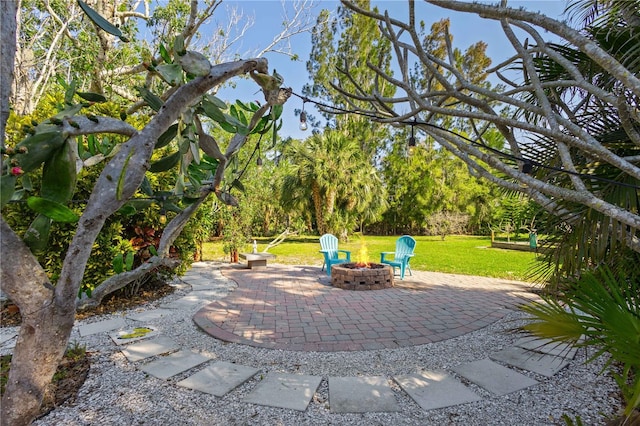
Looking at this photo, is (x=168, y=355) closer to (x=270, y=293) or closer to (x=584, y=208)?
(x=270, y=293)

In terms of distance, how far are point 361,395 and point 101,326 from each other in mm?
3348

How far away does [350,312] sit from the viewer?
15.5 ft

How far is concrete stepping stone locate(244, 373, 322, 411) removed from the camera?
2.37 m

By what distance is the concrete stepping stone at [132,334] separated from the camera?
3.48 meters

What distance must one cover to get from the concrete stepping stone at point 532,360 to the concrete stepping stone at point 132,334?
373cm

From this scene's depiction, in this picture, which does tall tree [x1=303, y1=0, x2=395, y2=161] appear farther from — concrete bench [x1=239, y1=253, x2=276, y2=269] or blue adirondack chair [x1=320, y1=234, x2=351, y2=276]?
blue adirondack chair [x1=320, y1=234, x2=351, y2=276]

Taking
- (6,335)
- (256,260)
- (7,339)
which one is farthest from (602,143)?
(256,260)

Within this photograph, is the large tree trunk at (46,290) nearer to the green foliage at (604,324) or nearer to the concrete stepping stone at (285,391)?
the concrete stepping stone at (285,391)

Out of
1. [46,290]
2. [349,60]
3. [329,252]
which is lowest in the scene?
[329,252]

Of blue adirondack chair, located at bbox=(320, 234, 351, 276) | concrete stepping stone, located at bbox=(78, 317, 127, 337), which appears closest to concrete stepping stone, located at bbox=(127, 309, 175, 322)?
concrete stepping stone, located at bbox=(78, 317, 127, 337)

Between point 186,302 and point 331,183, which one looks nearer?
point 186,302

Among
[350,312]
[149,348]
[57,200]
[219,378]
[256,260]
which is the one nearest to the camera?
[57,200]

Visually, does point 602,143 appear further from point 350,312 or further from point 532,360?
point 350,312

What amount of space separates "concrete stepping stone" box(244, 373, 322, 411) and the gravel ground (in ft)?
0.18
